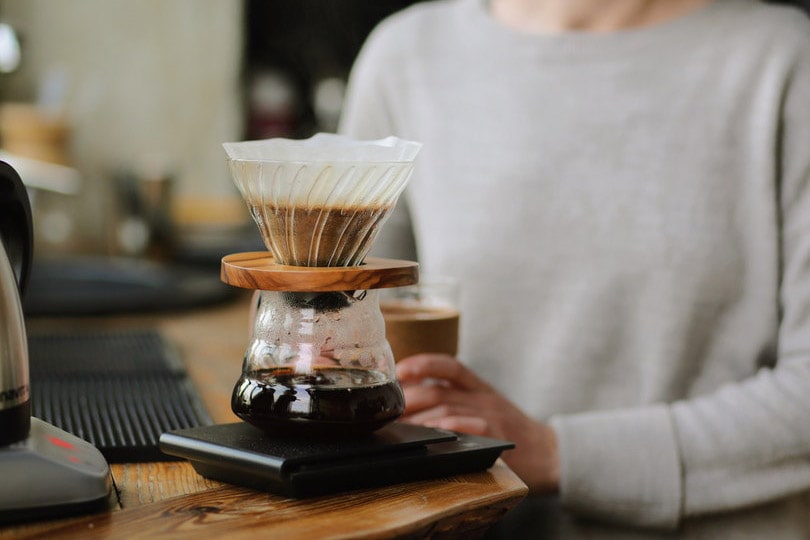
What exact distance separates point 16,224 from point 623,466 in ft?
2.48

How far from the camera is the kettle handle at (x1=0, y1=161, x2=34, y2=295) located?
2.33 feet

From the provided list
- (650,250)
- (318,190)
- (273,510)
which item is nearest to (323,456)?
(273,510)

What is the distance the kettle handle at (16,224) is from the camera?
0.71 m

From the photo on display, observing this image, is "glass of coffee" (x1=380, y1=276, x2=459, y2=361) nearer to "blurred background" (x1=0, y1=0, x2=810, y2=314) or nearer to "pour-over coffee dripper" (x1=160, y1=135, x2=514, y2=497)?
"pour-over coffee dripper" (x1=160, y1=135, x2=514, y2=497)

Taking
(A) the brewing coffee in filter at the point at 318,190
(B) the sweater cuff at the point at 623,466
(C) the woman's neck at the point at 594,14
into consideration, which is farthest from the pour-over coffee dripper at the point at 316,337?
(C) the woman's neck at the point at 594,14

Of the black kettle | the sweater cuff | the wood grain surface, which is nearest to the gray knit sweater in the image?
the sweater cuff

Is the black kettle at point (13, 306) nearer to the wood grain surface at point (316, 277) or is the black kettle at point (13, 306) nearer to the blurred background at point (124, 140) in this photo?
the wood grain surface at point (316, 277)

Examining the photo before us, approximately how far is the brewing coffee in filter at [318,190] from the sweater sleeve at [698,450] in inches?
20.8

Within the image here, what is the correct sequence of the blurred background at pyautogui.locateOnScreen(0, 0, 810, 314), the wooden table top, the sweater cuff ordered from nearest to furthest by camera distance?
the wooden table top < the sweater cuff < the blurred background at pyautogui.locateOnScreen(0, 0, 810, 314)

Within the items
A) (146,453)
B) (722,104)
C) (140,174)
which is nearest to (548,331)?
(722,104)

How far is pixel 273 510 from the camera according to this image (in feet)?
2.24

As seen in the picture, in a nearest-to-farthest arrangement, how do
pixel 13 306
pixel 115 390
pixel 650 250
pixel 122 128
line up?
pixel 13 306, pixel 115 390, pixel 650 250, pixel 122 128

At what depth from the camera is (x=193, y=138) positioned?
127 inches

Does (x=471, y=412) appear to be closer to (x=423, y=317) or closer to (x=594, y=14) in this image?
(x=423, y=317)
